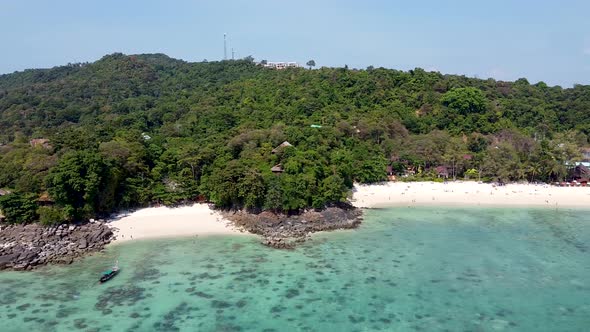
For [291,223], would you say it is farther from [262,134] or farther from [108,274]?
[262,134]

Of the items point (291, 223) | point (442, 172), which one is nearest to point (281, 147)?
point (291, 223)

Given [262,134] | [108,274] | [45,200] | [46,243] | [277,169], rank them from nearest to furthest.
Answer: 1. [108,274]
2. [46,243]
3. [45,200]
4. [277,169]
5. [262,134]

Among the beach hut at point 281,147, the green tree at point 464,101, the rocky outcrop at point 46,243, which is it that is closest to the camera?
Answer: the rocky outcrop at point 46,243

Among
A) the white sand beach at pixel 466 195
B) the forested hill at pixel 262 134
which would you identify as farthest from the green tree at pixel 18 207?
the white sand beach at pixel 466 195

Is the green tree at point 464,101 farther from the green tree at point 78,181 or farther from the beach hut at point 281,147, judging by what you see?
the green tree at point 78,181

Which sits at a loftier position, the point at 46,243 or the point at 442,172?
the point at 442,172

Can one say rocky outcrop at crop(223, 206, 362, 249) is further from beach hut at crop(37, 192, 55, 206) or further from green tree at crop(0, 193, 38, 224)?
green tree at crop(0, 193, 38, 224)
